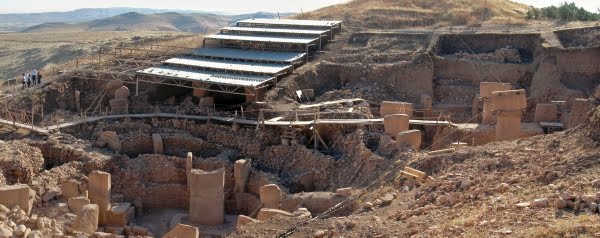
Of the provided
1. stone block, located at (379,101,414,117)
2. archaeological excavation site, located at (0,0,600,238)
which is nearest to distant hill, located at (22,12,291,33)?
archaeological excavation site, located at (0,0,600,238)

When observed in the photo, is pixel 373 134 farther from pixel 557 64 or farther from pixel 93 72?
pixel 93 72

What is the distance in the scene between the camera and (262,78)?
26938mm

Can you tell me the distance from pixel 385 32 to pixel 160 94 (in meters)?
10.8

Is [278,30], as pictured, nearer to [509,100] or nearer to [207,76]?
[207,76]

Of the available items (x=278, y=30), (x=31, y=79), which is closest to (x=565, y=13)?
(x=278, y=30)

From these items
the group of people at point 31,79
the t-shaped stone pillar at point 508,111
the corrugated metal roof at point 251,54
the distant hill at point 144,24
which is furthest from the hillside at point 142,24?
the t-shaped stone pillar at point 508,111

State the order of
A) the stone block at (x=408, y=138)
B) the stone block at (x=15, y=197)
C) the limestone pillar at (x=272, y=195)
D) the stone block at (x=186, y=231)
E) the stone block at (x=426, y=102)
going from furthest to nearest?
the stone block at (x=426, y=102), the stone block at (x=408, y=138), the limestone pillar at (x=272, y=195), the stone block at (x=15, y=197), the stone block at (x=186, y=231)

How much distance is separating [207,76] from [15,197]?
10.8 metres

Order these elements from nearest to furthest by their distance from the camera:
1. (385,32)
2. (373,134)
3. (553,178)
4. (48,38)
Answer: (553,178) → (373,134) → (385,32) → (48,38)

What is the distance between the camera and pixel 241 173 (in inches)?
874

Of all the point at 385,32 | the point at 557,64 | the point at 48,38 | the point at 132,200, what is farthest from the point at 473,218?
the point at 48,38

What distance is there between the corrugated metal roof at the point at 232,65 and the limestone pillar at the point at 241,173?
19.1ft

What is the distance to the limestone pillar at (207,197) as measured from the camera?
20.3 metres

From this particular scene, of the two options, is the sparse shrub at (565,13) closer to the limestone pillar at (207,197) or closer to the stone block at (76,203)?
the limestone pillar at (207,197)
